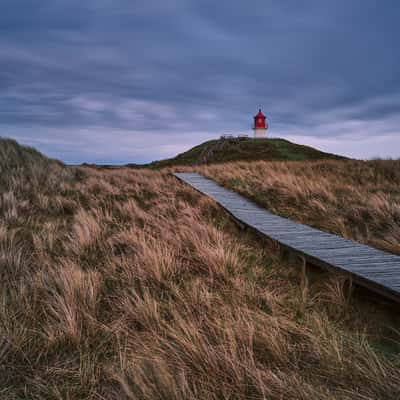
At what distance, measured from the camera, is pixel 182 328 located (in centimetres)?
197

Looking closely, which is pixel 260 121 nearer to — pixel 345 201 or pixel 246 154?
pixel 246 154

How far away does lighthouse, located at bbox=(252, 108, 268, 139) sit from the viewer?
64812 mm

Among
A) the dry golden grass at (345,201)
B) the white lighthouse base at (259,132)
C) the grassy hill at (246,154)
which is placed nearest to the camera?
the dry golden grass at (345,201)

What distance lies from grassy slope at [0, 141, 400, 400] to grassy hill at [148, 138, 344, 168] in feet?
115

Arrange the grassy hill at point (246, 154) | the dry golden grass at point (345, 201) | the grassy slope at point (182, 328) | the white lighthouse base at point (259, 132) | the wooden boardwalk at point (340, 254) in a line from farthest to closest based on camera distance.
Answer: the white lighthouse base at point (259, 132) → the grassy hill at point (246, 154) → the dry golden grass at point (345, 201) → the wooden boardwalk at point (340, 254) → the grassy slope at point (182, 328)

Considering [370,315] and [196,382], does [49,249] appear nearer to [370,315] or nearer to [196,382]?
[196,382]

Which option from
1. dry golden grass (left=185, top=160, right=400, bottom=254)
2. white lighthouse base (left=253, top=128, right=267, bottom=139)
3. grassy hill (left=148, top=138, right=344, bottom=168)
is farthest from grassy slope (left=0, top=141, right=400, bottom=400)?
white lighthouse base (left=253, top=128, right=267, bottom=139)

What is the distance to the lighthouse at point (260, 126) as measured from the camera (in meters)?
64.8

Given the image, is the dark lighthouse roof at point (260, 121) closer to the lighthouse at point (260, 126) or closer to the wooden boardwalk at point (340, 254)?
the lighthouse at point (260, 126)

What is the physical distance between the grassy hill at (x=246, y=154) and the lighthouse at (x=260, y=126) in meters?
19.0

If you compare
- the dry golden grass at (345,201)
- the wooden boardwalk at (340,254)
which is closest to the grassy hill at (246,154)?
the dry golden grass at (345,201)

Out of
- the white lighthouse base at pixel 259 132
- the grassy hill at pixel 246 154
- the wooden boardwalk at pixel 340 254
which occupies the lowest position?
the wooden boardwalk at pixel 340 254

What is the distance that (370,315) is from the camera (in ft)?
8.09

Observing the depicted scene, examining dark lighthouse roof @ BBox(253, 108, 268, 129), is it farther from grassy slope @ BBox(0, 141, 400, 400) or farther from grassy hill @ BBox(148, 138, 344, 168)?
grassy slope @ BBox(0, 141, 400, 400)
